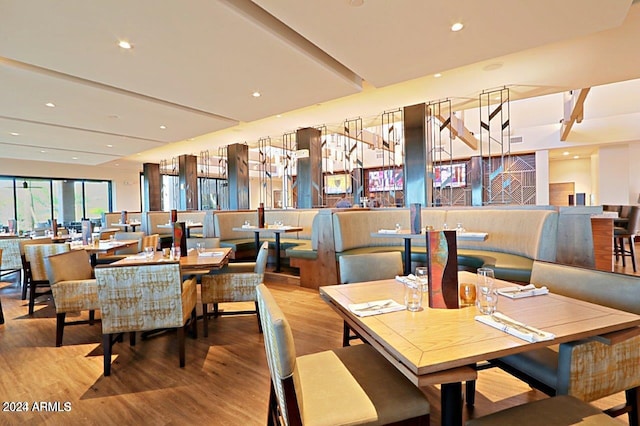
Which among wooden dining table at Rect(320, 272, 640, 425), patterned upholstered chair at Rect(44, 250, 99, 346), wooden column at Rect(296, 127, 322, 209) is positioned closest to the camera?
wooden dining table at Rect(320, 272, 640, 425)

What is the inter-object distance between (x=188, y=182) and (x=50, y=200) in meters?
5.57

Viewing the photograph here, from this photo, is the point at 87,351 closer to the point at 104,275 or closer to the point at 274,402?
the point at 104,275

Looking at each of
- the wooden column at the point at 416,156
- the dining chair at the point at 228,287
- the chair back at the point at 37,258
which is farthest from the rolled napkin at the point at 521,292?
the chair back at the point at 37,258

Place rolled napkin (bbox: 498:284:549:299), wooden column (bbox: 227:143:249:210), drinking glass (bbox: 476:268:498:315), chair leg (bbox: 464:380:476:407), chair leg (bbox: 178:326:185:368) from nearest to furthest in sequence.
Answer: drinking glass (bbox: 476:268:498:315)
rolled napkin (bbox: 498:284:549:299)
chair leg (bbox: 464:380:476:407)
chair leg (bbox: 178:326:185:368)
wooden column (bbox: 227:143:249:210)

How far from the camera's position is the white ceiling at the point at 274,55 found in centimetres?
276

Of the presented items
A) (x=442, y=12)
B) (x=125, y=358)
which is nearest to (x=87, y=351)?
(x=125, y=358)

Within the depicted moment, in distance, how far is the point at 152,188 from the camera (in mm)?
11922

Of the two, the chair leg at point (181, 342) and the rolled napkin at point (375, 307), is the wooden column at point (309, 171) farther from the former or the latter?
the rolled napkin at point (375, 307)

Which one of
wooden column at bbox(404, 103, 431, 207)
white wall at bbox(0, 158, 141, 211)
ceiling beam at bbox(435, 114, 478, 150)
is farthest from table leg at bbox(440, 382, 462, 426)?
white wall at bbox(0, 158, 141, 211)

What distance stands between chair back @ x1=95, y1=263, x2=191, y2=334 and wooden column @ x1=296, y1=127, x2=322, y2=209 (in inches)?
209

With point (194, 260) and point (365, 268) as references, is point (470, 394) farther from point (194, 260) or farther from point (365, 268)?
point (194, 260)

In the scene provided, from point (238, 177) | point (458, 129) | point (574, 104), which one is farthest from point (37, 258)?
point (574, 104)

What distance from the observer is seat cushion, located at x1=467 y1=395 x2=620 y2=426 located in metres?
1.11

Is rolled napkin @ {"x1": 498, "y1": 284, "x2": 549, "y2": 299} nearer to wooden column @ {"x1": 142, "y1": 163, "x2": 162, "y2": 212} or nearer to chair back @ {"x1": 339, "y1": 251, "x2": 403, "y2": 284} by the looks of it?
chair back @ {"x1": 339, "y1": 251, "x2": 403, "y2": 284}
